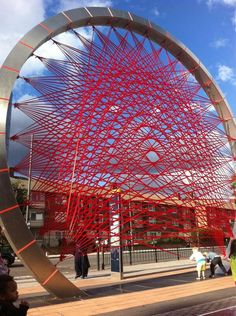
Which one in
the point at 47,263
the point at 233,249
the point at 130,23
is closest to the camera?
the point at 233,249

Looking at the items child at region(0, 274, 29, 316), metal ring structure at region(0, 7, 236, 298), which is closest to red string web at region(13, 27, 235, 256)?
metal ring structure at region(0, 7, 236, 298)

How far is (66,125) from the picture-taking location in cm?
1074

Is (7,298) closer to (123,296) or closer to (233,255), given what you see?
(233,255)

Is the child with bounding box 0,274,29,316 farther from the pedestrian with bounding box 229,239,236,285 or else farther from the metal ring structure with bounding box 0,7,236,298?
the pedestrian with bounding box 229,239,236,285

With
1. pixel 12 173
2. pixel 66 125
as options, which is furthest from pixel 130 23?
pixel 12 173

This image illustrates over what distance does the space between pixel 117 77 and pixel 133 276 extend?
27.7 feet

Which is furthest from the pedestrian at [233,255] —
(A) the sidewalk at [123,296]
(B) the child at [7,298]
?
(B) the child at [7,298]

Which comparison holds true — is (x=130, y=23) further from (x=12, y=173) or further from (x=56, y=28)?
(x=12, y=173)

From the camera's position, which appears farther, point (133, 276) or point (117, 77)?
point (133, 276)

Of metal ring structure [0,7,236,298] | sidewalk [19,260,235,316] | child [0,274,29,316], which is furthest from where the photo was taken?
metal ring structure [0,7,236,298]

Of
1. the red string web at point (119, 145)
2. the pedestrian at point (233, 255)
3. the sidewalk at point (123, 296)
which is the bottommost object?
the sidewalk at point (123, 296)

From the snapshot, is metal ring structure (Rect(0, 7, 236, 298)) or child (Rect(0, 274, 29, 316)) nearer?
child (Rect(0, 274, 29, 316))

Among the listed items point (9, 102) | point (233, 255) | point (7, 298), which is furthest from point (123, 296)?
point (7, 298)

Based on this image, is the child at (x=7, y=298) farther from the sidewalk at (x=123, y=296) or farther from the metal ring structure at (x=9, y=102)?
the metal ring structure at (x=9, y=102)
